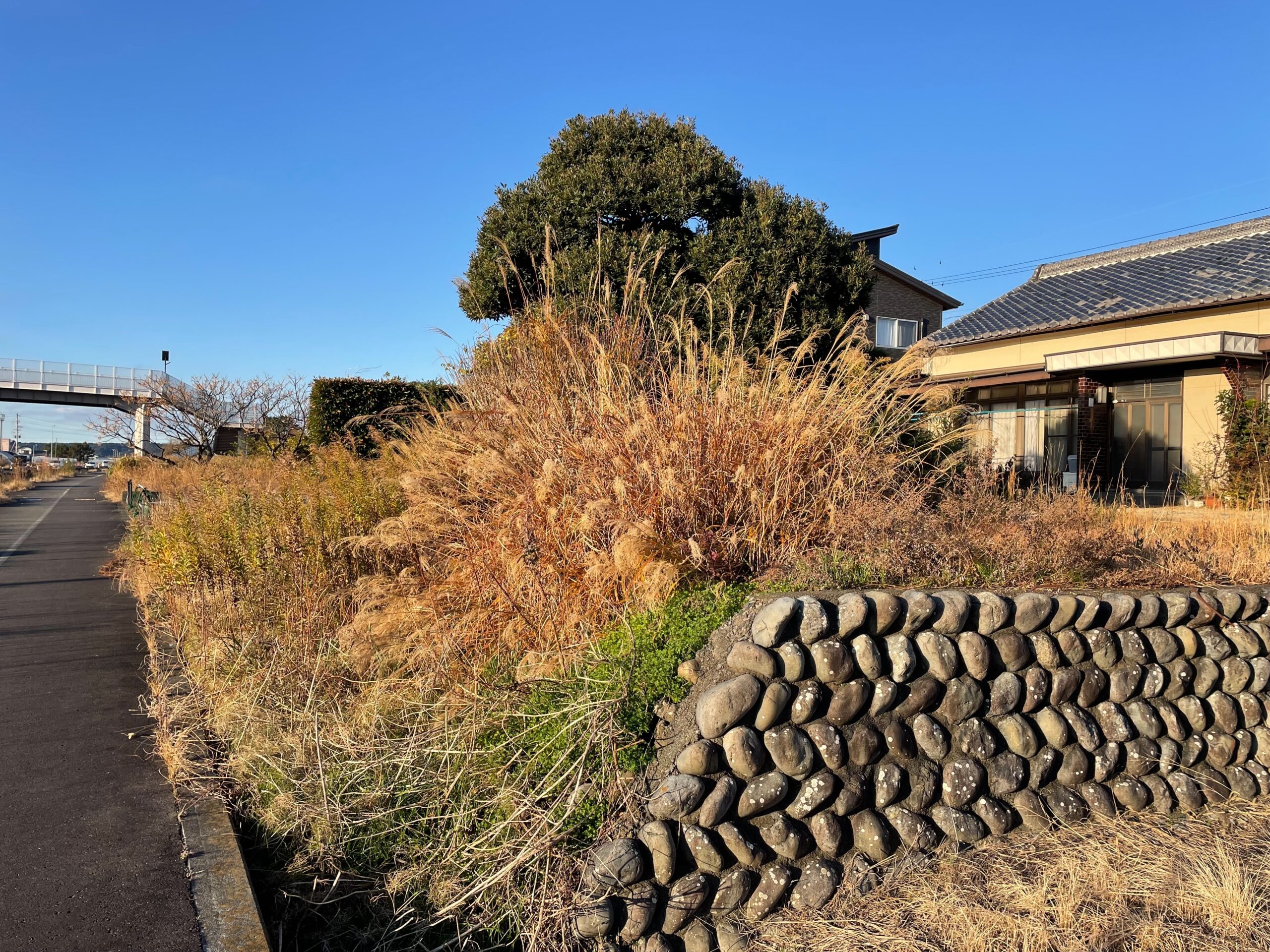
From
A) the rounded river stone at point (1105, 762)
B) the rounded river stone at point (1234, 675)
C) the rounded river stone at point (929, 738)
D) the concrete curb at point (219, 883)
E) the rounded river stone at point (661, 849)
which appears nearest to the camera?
the concrete curb at point (219, 883)

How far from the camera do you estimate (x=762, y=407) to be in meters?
5.04

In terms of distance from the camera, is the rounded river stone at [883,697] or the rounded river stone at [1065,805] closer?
the rounded river stone at [883,697]

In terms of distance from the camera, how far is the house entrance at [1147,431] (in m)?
14.8

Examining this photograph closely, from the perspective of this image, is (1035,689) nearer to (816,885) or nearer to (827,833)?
(827,833)

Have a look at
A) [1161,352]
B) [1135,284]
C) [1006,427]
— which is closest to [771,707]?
[1161,352]

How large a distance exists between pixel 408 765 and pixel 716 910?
5.14 ft

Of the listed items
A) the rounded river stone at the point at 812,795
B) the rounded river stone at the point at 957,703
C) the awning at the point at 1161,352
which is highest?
→ the awning at the point at 1161,352

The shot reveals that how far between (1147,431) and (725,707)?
48.7 feet

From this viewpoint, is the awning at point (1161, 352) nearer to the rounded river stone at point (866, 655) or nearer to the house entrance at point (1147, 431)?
the house entrance at point (1147, 431)

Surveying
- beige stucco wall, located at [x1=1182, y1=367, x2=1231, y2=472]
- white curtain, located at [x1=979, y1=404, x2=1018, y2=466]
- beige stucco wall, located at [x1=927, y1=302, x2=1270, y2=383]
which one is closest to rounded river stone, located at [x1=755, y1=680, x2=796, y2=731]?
beige stucco wall, located at [x1=927, y1=302, x2=1270, y2=383]

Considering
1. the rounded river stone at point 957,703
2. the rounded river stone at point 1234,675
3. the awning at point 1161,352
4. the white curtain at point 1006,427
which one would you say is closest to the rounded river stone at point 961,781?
the rounded river stone at point 957,703

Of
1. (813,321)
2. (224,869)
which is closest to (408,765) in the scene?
(224,869)

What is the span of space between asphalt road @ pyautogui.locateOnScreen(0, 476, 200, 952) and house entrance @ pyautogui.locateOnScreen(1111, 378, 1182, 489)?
15.3 m

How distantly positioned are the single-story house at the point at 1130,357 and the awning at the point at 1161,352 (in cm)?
2
